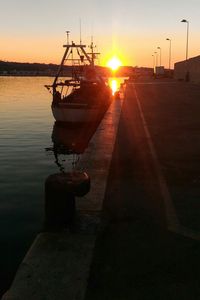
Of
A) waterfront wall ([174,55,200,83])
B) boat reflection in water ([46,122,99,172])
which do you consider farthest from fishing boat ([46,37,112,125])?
waterfront wall ([174,55,200,83])

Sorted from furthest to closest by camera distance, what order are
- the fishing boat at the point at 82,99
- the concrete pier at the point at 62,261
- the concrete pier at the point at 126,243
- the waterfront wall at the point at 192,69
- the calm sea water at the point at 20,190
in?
the waterfront wall at the point at 192,69
the fishing boat at the point at 82,99
the calm sea water at the point at 20,190
the concrete pier at the point at 126,243
the concrete pier at the point at 62,261

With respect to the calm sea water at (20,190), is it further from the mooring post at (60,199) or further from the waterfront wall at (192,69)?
the waterfront wall at (192,69)

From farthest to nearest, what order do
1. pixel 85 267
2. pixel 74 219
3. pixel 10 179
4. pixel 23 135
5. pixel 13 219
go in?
pixel 23 135 → pixel 10 179 → pixel 13 219 → pixel 74 219 → pixel 85 267

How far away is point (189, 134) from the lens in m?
19.3

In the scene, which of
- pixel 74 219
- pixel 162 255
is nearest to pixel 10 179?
pixel 74 219

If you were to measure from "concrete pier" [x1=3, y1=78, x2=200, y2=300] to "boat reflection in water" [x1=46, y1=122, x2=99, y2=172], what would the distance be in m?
5.64

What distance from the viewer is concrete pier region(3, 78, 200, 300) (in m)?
5.63

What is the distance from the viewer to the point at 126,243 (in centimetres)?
695

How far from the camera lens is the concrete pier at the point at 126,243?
5633 millimetres

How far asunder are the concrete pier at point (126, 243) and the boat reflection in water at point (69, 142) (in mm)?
5638

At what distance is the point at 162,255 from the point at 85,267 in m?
1.21

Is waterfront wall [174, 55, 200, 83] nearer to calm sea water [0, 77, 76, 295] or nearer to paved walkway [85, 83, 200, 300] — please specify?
calm sea water [0, 77, 76, 295]

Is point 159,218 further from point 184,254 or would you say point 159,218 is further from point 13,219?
point 13,219

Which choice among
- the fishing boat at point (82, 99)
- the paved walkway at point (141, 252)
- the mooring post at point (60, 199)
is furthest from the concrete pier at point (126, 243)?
the fishing boat at point (82, 99)
